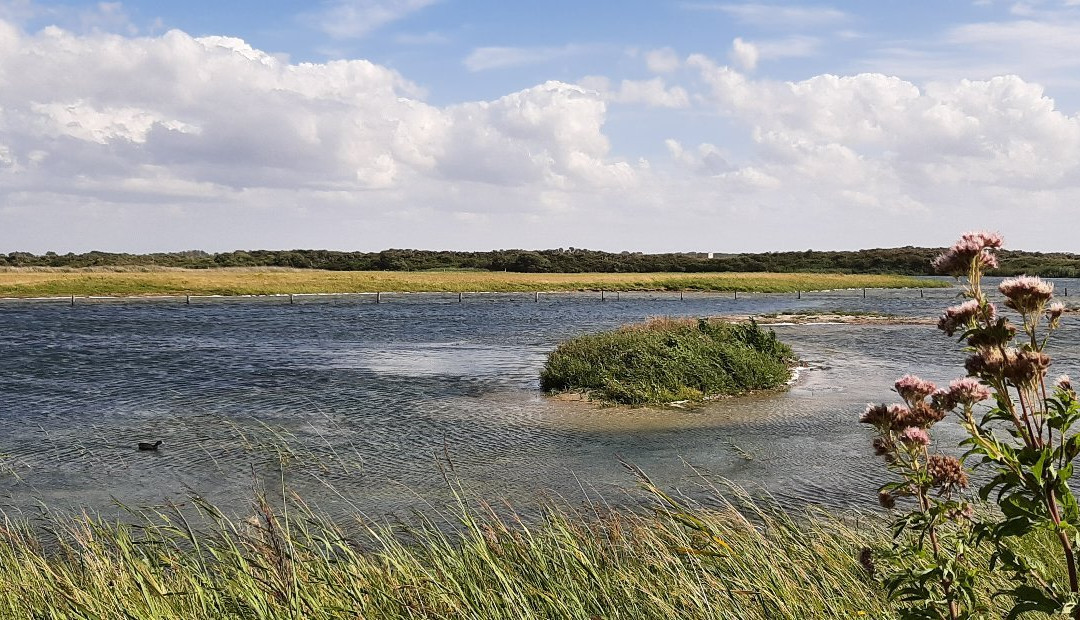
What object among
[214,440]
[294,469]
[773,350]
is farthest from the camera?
[773,350]

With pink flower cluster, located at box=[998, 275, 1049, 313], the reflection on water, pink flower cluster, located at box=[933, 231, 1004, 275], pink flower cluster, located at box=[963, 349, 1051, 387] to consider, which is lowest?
the reflection on water

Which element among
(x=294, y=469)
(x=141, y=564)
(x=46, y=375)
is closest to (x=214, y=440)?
(x=294, y=469)

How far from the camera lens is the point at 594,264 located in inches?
5620

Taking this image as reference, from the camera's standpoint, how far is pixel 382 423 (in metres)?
18.7

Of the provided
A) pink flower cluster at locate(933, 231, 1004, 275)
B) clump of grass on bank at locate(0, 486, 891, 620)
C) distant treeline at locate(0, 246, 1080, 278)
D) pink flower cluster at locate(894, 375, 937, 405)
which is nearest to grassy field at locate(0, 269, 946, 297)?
distant treeline at locate(0, 246, 1080, 278)

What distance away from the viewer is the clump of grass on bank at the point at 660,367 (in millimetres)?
21141

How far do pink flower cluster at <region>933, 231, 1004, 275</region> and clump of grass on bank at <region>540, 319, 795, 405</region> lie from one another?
16.8 m

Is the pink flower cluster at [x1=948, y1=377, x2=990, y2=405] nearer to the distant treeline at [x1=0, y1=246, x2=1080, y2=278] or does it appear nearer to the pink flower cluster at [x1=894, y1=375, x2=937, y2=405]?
the pink flower cluster at [x1=894, y1=375, x2=937, y2=405]

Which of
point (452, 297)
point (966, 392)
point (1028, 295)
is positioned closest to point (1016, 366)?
point (1028, 295)

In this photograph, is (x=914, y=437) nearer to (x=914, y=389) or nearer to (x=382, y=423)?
(x=914, y=389)

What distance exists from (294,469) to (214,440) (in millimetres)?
3402

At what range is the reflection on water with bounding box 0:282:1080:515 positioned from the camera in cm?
1330

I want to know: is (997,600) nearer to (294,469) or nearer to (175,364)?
(294,469)

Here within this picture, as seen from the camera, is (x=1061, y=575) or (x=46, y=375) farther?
(x=46, y=375)
